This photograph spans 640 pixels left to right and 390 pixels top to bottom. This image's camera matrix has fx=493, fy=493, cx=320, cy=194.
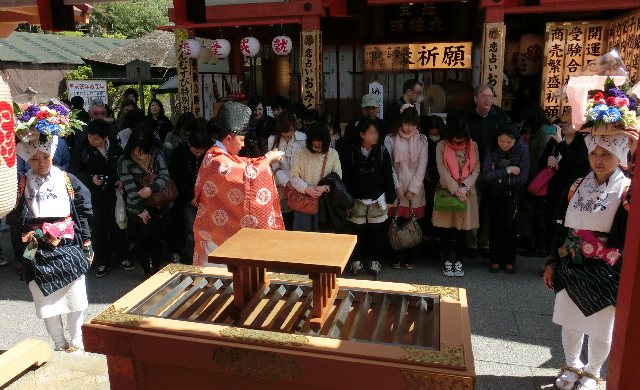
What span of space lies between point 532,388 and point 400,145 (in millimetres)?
3161

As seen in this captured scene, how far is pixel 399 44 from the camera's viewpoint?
1228 centimetres

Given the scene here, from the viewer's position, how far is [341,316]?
2.83m

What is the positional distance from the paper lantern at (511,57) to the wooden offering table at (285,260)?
9.67 m

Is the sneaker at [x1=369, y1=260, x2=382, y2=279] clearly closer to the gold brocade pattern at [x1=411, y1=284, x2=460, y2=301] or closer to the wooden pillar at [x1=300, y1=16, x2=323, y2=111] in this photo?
the gold brocade pattern at [x1=411, y1=284, x2=460, y2=301]

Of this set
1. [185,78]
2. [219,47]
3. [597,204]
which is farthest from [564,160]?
[185,78]

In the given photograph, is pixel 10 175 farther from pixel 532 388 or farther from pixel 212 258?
pixel 532 388

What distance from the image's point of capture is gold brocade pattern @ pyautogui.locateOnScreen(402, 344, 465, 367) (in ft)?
7.59

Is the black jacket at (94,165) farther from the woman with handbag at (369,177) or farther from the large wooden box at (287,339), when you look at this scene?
the large wooden box at (287,339)

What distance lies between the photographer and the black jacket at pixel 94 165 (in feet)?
20.0

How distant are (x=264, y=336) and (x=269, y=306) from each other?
1.49ft

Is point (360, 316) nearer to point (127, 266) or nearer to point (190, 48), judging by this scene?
point (127, 266)

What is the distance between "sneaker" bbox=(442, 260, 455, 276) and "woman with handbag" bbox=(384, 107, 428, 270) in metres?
0.48

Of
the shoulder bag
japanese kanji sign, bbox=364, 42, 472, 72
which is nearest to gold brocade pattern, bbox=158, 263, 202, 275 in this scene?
the shoulder bag

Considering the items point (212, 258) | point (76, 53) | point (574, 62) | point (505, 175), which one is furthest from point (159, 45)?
point (212, 258)
